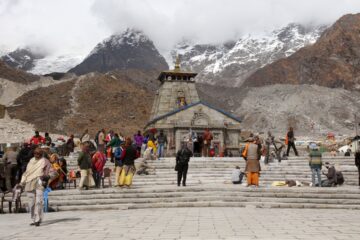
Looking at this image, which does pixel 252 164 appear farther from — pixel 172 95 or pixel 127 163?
pixel 172 95

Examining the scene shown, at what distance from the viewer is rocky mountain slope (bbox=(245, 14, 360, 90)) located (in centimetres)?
13612

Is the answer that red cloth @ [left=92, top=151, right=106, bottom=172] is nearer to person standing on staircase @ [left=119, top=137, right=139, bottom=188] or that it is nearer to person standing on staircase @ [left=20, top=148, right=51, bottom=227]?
person standing on staircase @ [left=119, top=137, right=139, bottom=188]

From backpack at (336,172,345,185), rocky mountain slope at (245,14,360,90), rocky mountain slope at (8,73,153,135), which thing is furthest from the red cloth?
rocky mountain slope at (245,14,360,90)

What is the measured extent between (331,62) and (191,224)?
139625 mm

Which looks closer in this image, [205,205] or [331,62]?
[205,205]

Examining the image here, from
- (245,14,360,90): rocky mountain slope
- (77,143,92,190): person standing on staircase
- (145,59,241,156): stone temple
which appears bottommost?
(77,143,92,190): person standing on staircase

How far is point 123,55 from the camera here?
187 metres

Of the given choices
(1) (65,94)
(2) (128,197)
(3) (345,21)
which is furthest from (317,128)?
(3) (345,21)

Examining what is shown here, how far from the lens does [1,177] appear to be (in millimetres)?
15805

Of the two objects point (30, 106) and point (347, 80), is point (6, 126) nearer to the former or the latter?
point (30, 106)

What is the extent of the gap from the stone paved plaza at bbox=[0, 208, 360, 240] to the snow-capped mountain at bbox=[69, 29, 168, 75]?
542 ft

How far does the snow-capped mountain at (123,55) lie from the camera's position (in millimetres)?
179375

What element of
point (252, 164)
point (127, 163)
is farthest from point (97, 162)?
point (252, 164)

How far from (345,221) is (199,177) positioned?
30.5ft
